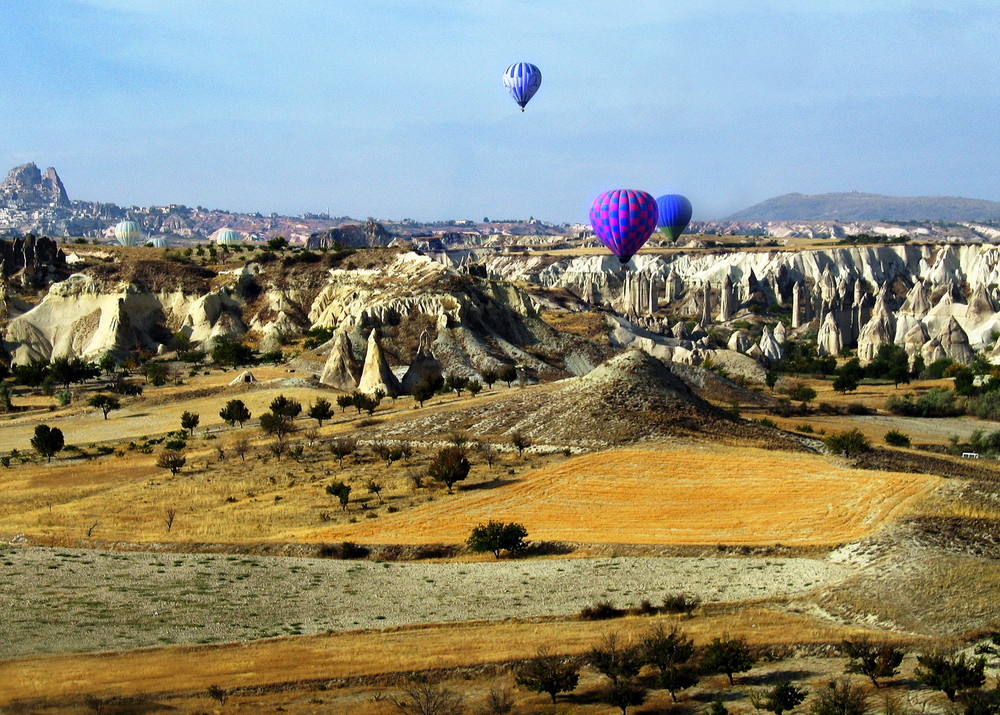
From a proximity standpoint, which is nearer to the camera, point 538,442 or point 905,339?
point 538,442

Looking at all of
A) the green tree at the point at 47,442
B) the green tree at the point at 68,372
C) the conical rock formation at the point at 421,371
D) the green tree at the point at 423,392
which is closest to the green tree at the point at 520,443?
the green tree at the point at 423,392

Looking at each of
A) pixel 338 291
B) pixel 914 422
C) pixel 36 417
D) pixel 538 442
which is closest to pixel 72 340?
pixel 338 291

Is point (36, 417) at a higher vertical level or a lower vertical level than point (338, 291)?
lower

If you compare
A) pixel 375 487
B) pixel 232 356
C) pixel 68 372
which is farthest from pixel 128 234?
pixel 375 487

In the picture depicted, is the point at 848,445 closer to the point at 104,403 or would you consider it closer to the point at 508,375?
the point at 508,375

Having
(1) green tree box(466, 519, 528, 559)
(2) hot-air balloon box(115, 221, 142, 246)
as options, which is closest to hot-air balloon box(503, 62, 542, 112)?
(1) green tree box(466, 519, 528, 559)

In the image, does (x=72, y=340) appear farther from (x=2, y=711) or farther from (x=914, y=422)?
(x=2, y=711)
